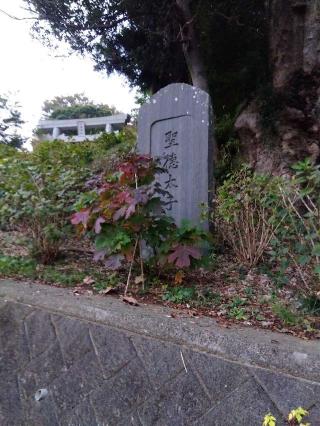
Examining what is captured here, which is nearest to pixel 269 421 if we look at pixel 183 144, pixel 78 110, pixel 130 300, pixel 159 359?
pixel 159 359

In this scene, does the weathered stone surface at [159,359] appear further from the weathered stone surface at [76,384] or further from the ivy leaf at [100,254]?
the ivy leaf at [100,254]

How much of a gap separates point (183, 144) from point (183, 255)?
1.71 m

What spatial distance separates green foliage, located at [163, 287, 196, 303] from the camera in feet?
8.61

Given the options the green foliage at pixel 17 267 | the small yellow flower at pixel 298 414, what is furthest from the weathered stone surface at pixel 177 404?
the green foliage at pixel 17 267

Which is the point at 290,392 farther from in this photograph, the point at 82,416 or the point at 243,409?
the point at 82,416

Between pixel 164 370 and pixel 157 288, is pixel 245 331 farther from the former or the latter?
pixel 157 288

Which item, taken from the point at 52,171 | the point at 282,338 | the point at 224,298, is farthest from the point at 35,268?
the point at 282,338

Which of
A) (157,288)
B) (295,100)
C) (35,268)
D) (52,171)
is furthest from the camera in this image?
(295,100)

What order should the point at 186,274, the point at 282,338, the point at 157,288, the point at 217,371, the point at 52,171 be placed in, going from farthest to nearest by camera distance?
the point at 52,171, the point at 186,274, the point at 157,288, the point at 282,338, the point at 217,371

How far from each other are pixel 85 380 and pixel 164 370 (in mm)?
384

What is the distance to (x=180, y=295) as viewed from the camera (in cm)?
266

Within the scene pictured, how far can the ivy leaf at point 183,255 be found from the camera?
2.62 meters

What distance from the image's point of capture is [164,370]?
1725 millimetres

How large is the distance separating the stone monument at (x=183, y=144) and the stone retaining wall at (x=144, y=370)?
1.83 m
